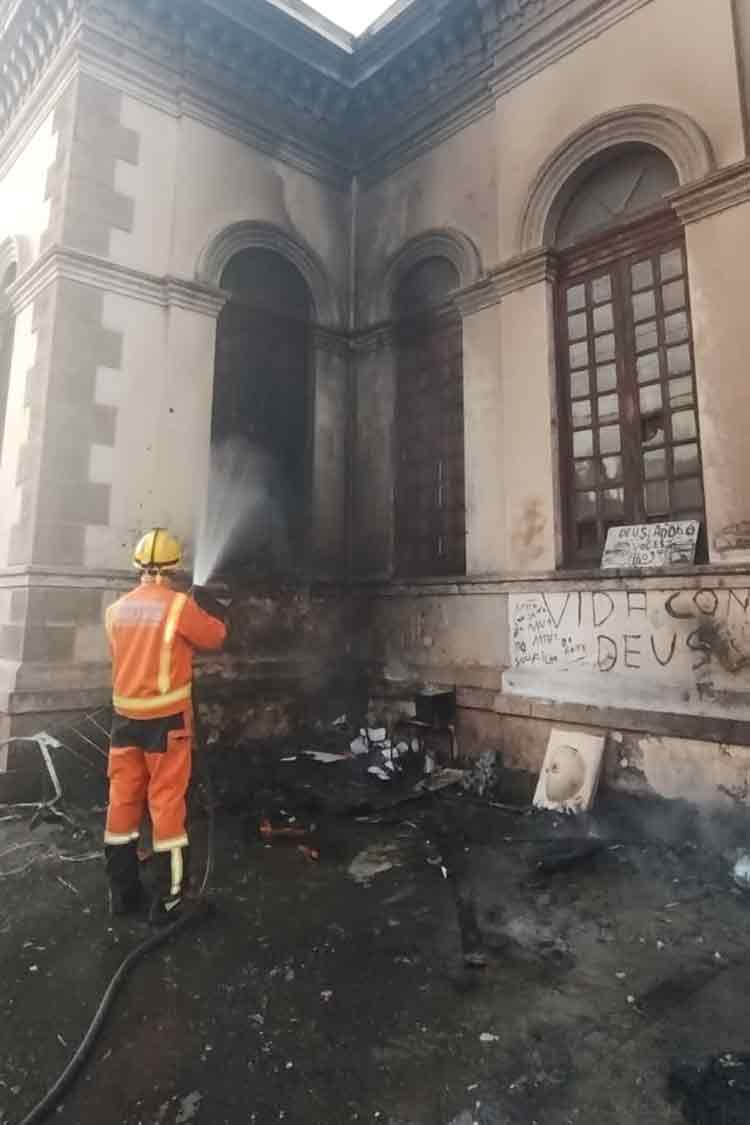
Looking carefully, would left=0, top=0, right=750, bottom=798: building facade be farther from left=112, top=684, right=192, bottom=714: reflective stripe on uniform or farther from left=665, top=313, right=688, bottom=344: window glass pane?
left=112, top=684, right=192, bottom=714: reflective stripe on uniform

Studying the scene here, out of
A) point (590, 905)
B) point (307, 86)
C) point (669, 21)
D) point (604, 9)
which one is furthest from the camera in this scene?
point (307, 86)

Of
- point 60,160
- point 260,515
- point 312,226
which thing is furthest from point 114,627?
point 312,226

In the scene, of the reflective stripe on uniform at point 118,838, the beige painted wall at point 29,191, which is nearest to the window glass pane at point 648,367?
the reflective stripe on uniform at point 118,838

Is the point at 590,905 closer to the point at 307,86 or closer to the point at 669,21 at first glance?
the point at 669,21

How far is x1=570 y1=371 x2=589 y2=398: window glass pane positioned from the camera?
630 cm

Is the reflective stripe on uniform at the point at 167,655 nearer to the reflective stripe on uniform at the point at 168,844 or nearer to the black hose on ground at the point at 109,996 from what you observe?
the black hose on ground at the point at 109,996

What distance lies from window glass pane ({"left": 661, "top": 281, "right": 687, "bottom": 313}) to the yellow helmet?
14.7 feet

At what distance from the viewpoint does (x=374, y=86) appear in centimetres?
818

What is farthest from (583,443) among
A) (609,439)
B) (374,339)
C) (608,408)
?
(374,339)

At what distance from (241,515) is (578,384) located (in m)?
3.75

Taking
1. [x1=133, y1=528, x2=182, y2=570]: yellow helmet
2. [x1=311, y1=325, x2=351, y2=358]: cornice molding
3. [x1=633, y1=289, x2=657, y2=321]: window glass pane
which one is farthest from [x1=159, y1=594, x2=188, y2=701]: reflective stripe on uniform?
[x1=311, y1=325, x2=351, y2=358]: cornice molding

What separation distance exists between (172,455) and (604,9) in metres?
5.71

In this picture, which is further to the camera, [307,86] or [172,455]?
[307,86]

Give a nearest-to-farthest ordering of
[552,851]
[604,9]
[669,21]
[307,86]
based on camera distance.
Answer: [552,851], [669,21], [604,9], [307,86]
